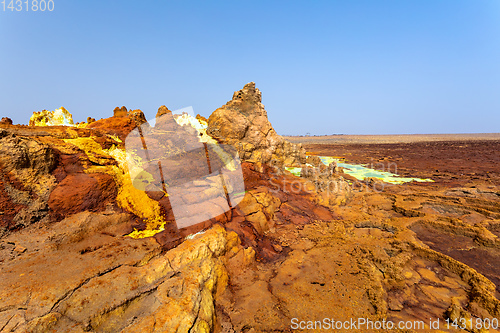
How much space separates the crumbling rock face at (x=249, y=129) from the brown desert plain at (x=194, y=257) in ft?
8.75

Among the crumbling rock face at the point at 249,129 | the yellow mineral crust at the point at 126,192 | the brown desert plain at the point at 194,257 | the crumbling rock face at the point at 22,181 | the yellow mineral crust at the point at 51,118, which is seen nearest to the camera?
the brown desert plain at the point at 194,257

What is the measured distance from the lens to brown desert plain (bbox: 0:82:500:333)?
2.90 m

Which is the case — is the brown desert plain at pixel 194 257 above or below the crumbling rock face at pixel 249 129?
below

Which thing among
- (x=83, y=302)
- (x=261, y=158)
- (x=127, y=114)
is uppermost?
(x=127, y=114)

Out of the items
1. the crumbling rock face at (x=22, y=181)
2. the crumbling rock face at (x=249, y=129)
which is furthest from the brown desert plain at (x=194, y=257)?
the crumbling rock face at (x=249, y=129)

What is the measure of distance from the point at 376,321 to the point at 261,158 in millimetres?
7505

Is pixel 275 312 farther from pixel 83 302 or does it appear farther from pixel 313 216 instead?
pixel 313 216

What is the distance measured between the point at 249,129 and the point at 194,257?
741 cm

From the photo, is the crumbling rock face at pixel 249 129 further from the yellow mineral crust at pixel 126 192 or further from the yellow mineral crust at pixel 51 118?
the yellow mineral crust at pixel 51 118

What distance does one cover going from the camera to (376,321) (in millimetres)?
3637

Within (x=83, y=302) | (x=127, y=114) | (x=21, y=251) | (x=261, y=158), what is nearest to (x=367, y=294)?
(x=83, y=302)

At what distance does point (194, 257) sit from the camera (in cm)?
393

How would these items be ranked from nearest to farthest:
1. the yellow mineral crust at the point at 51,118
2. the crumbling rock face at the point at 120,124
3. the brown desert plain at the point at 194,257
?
1. the brown desert plain at the point at 194,257
2. the crumbling rock face at the point at 120,124
3. the yellow mineral crust at the point at 51,118

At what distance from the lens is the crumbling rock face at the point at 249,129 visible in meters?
9.76
